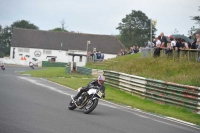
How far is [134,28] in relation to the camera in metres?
107

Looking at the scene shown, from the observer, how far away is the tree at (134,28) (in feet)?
345

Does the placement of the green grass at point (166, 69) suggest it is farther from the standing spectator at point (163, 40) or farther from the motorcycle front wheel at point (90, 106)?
the motorcycle front wheel at point (90, 106)

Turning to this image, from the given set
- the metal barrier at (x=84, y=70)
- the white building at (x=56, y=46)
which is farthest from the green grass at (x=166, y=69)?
the white building at (x=56, y=46)

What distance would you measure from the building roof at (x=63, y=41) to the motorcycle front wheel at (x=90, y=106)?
268 ft

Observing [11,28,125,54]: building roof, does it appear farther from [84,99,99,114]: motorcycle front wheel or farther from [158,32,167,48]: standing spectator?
[84,99,99,114]: motorcycle front wheel

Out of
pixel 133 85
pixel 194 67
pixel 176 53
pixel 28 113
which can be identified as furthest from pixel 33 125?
pixel 176 53

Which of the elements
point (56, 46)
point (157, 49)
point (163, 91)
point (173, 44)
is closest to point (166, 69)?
point (173, 44)

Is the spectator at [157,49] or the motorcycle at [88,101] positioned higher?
the spectator at [157,49]

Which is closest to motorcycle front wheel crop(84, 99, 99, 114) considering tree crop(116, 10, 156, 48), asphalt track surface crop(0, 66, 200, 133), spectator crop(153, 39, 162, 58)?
asphalt track surface crop(0, 66, 200, 133)

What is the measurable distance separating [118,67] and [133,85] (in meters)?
7.60

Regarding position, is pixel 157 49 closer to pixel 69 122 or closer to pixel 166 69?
pixel 166 69

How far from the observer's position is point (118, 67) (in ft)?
103

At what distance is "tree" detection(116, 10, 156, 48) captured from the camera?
4144 inches

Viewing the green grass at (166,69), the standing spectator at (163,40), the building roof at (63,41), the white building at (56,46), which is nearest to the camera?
the green grass at (166,69)
